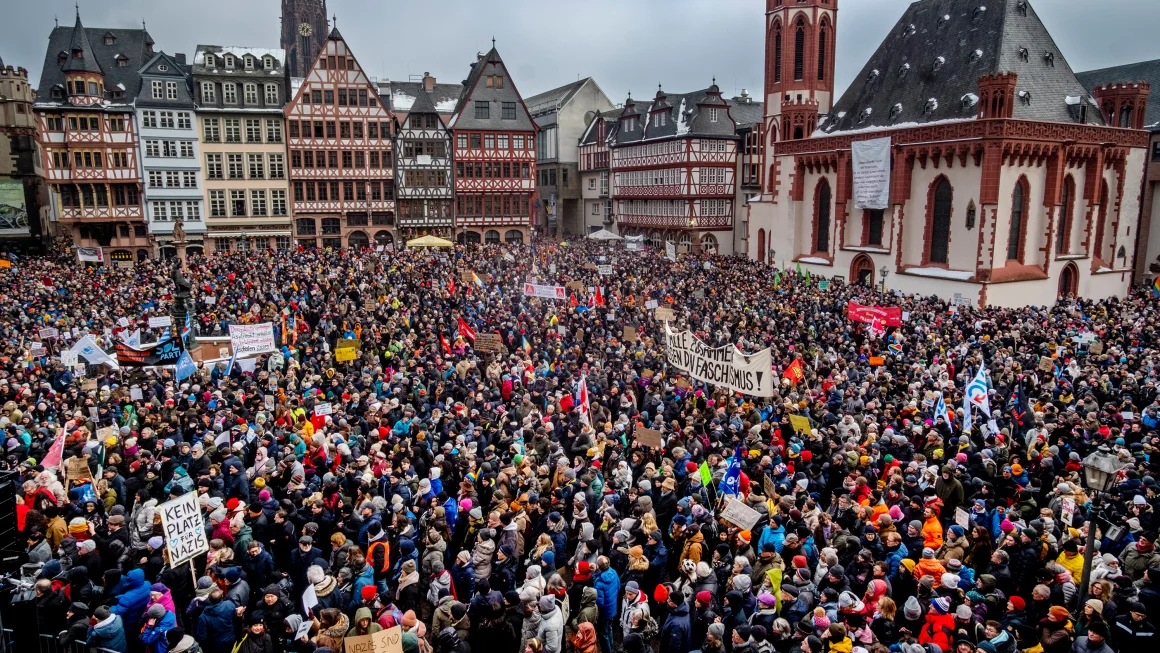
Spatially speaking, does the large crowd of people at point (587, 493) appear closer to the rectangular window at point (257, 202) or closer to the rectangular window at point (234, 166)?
the rectangular window at point (257, 202)

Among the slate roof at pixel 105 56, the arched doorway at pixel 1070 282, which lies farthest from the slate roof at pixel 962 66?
the slate roof at pixel 105 56

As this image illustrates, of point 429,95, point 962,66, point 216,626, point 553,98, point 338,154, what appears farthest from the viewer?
point 553,98

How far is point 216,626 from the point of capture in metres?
7.77

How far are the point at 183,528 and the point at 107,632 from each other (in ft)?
5.54

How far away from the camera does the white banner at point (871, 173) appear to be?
3875cm

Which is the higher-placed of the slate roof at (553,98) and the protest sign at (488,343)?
the slate roof at (553,98)

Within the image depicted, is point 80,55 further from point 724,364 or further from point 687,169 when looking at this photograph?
point 724,364

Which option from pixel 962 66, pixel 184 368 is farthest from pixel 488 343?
pixel 962 66

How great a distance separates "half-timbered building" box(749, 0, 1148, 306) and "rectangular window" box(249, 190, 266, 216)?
1326 inches

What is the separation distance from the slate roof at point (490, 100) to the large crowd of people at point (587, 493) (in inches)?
1311

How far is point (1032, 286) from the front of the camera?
35938mm

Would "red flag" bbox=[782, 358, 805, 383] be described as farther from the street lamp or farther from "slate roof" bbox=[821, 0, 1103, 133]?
"slate roof" bbox=[821, 0, 1103, 133]

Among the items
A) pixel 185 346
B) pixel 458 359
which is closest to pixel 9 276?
pixel 185 346

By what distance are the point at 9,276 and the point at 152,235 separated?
1462cm
